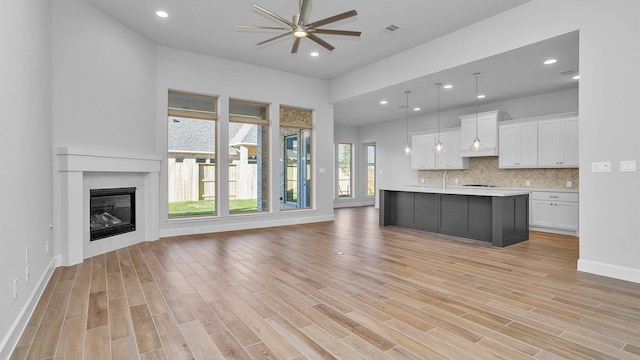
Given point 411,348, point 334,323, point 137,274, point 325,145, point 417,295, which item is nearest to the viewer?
point 411,348

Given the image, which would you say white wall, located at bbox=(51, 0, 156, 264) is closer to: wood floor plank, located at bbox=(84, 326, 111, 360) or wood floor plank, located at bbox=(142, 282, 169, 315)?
wood floor plank, located at bbox=(142, 282, 169, 315)

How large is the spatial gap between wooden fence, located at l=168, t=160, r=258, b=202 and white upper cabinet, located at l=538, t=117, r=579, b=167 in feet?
20.4

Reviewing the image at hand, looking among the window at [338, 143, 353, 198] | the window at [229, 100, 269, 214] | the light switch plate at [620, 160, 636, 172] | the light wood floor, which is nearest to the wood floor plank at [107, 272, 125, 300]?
the light wood floor

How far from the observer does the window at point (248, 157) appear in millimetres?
6848

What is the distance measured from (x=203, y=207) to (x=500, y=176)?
22.9 ft

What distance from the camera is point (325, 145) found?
26.5 feet

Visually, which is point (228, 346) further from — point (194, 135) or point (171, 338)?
point (194, 135)

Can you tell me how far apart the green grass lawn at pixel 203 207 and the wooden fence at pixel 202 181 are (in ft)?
0.26

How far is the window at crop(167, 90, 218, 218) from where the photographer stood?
6148mm

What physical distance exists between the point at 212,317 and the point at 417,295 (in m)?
1.84

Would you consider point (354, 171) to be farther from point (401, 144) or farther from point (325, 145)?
point (325, 145)

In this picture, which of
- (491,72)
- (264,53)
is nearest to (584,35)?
(491,72)

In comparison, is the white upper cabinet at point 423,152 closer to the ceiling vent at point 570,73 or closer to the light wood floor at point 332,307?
the ceiling vent at point 570,73

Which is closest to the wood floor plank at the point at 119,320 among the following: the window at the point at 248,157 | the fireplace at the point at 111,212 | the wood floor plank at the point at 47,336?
the wood floor plank at the point at 47,336
